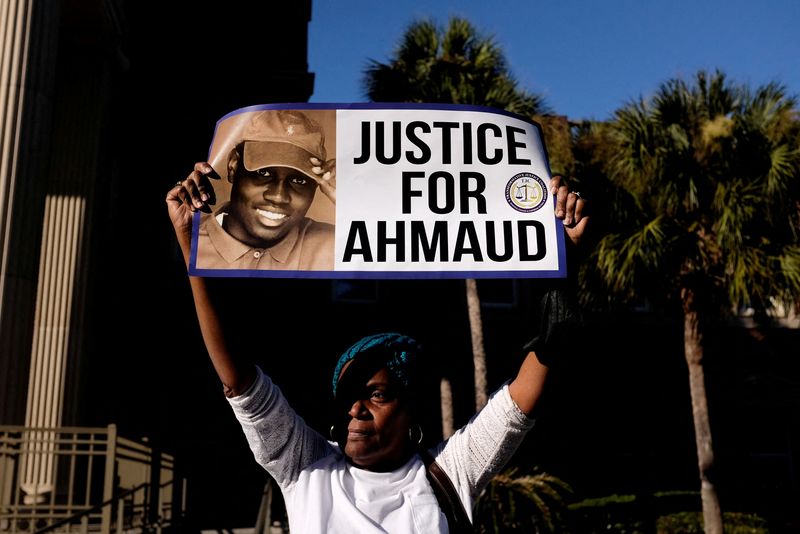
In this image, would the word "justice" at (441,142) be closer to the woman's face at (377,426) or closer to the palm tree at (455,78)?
the woman's face at (377,426)

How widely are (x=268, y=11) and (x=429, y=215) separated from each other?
17.7 m

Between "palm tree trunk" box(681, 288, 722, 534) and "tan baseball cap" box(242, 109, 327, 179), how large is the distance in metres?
9.97

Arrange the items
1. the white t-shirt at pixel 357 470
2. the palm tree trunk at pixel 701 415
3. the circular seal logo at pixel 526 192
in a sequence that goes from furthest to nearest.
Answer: the palm tree trunk at pixel 701 415, the circular seal logo at pixel 526 192, the white t-shirt at pixel 357 470

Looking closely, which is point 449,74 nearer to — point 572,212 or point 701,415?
point 701,415

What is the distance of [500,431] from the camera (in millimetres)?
2461

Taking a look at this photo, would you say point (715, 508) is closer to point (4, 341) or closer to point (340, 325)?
point (340, 325)

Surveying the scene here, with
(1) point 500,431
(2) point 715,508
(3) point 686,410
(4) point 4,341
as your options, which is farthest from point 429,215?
(3) point 686,410

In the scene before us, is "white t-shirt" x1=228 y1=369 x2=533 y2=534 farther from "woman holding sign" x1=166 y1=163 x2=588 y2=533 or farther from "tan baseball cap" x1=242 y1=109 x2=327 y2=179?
"tan baseball cap" x1=242 y1=109 x2=327 y2=179

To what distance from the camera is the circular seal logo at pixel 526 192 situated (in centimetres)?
267

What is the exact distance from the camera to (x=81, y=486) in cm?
1176

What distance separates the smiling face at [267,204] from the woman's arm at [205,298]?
98 millimetres

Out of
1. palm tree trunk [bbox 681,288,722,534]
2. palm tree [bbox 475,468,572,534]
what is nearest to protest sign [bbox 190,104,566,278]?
palm tree [bbox 475,468,572,534]

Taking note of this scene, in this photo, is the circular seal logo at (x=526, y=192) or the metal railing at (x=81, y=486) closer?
the circular seal logo at (x=526, y=192)

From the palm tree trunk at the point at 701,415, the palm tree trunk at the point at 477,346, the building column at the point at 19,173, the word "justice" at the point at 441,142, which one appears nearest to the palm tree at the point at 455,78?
the palm tree trunk at the point at 477,346
